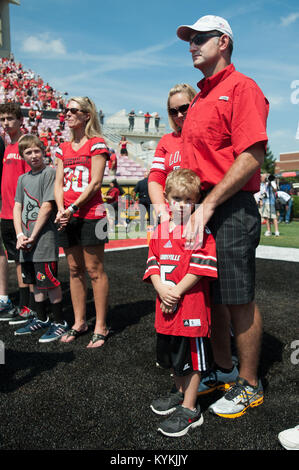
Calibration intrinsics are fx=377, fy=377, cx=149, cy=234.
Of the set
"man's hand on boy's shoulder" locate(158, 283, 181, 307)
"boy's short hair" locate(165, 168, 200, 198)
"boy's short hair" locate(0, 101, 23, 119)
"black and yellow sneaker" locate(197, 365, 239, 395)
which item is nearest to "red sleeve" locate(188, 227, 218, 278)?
"man's hand on boy's shoulder" locate(158, 283, 181, 307)

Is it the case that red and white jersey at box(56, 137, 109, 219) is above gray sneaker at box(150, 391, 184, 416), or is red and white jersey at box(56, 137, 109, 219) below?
above

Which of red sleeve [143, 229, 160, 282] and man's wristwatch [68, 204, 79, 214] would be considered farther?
man's wristwatch [68, 204, 79, 214]

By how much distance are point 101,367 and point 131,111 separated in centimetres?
4437

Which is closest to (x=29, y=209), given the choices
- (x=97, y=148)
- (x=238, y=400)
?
(x=97, y=148)

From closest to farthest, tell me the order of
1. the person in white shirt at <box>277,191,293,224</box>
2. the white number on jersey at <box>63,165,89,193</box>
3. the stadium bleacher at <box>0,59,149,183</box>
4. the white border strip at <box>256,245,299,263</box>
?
the white number on jersey at <box>63,165,89,193</box> → the white border strip at <box>256,245,299,263</box> → the person in white shirt at <box>277,191,293,224</box> → the stadium bleacher at <box>0,59,149,183</box>

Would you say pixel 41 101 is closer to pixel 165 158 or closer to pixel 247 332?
pixel 165 158

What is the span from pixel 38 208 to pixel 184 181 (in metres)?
1.93

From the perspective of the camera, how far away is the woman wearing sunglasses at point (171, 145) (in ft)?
8.84

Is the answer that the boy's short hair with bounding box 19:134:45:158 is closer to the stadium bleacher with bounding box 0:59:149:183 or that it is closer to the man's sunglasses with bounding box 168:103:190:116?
the man's sunglasses with bounding box 168:103:190:116

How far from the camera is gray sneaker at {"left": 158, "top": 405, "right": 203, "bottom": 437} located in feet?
6.58

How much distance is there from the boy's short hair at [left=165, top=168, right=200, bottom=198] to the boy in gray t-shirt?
1692 mm

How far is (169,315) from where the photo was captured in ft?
6.89
